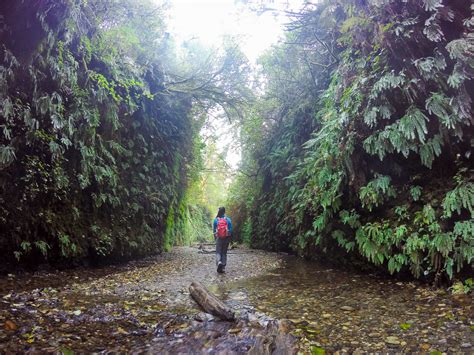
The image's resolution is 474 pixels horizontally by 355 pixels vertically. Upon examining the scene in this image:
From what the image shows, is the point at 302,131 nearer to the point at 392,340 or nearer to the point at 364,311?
the point at 364,311

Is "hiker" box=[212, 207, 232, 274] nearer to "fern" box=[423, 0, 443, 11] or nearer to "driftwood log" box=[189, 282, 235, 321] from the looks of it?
"driftwood log" box=[189, 282, 235, 321]

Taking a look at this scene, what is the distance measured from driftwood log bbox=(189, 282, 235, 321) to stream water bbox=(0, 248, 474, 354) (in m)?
0.12

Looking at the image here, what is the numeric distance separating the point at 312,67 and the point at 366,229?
325 inches

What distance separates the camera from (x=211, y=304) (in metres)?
5.04

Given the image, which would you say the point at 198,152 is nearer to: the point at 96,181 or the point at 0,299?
the point at 96,181

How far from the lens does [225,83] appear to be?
12641 mm

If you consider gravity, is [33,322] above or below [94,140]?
below

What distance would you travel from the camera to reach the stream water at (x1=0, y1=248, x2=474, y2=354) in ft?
12.3

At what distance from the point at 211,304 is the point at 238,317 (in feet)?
1.64

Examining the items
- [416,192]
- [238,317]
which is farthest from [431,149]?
[238,317]

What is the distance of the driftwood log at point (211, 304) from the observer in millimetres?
4730

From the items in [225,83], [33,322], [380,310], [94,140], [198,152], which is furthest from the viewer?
[198,152]

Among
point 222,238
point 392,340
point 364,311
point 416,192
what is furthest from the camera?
point 222,238

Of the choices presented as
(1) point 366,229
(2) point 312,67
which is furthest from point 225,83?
(1) point 366,229
